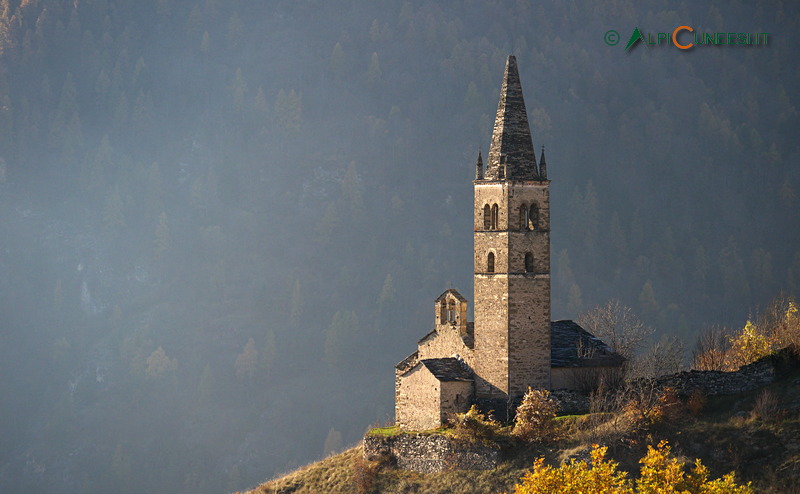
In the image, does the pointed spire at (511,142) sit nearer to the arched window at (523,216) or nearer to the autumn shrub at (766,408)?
the arched window at (523,216)

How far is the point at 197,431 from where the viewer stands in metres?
180

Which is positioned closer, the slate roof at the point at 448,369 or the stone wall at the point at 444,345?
the slate roof at the point at 448,369

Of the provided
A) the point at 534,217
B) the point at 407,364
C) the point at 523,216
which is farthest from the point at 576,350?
the point at 407,364

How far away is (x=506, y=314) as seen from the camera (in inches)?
2303

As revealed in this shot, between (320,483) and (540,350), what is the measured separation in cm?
1508

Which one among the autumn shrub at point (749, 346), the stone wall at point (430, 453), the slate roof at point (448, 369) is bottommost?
the stone wall at point (430, 453)

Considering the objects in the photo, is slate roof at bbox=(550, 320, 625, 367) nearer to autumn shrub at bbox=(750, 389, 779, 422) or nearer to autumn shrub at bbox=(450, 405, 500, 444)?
autumn shrub at bbox=(450, 405, 500, 444)

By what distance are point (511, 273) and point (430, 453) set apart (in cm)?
1096

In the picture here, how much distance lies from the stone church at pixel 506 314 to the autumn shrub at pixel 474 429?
2.43 metres

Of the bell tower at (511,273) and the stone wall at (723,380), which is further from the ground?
the bell tower at (511,273)

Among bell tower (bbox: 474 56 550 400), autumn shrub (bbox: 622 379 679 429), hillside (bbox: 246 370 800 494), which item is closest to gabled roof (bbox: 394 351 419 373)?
bell tower (bbox: 474 56 550 400)

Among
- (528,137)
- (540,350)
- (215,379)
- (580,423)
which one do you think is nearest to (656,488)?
(580,423)

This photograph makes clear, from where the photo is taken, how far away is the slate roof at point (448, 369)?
58719 millimetres

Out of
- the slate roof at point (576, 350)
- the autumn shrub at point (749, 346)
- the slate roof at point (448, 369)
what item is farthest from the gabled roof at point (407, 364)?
the autumn shrub at point (749, 346)
